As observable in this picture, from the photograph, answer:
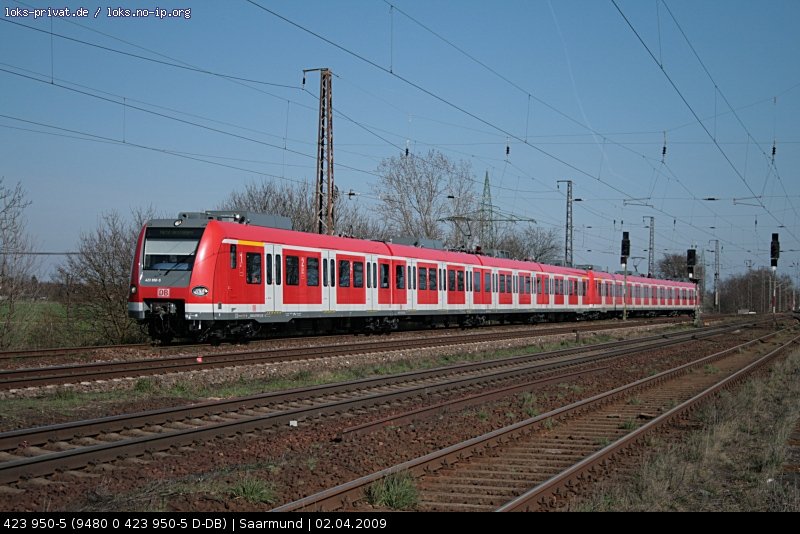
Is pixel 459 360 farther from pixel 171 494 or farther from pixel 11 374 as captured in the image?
pixel 171 494

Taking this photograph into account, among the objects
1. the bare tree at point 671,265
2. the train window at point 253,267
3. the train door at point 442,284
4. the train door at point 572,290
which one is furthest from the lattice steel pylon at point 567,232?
the bare tree at point 671,265

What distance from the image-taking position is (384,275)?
29516mm

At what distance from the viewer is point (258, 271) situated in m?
22.6

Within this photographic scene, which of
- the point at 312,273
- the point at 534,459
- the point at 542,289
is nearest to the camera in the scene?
the point at 534,459

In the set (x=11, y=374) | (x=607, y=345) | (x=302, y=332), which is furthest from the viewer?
(x=607, y=345)

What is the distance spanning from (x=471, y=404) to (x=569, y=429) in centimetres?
250

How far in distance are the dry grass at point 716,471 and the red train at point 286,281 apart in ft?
41.6

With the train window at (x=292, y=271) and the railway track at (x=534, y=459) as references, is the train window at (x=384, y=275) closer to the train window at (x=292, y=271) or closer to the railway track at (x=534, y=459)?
the train window at (x=292, y=271)

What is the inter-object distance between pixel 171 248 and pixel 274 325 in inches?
209

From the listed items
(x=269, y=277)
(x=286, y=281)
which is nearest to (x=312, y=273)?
(x=286, y=281)

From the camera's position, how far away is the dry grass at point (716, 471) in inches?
307

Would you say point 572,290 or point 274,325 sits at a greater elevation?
point 572,290

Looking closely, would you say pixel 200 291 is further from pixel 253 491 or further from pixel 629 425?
pixel 253 491

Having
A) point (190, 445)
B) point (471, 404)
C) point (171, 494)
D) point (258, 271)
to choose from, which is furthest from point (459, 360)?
point (171, 494)
